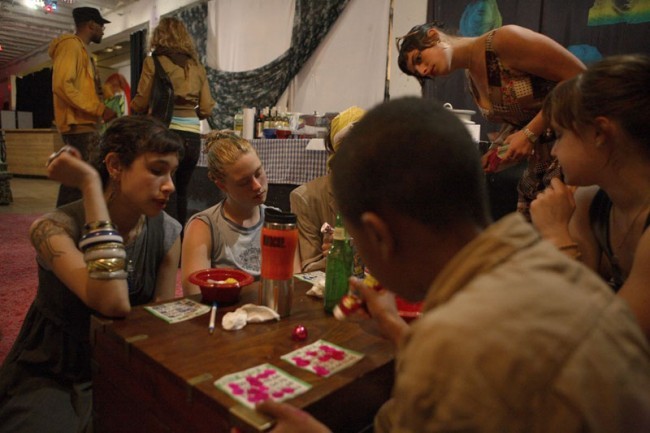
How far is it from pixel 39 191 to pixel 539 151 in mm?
9488

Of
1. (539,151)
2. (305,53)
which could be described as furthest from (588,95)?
(305,53)

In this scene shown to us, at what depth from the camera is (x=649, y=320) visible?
90 centimetres

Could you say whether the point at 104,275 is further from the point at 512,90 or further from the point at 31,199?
the point at 31,199

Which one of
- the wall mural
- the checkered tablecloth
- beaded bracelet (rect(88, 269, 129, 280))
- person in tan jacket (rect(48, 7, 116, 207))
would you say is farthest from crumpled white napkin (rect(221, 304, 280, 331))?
the wall mural

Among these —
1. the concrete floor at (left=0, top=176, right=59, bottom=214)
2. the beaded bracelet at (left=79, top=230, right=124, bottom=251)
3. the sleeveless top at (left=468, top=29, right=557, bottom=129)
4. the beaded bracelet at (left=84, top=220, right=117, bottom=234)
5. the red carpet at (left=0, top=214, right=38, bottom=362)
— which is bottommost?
the concrete floor at (left=0, top=176, right=59, bottom=214)

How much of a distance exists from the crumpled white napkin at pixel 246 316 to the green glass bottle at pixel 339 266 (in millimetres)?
162

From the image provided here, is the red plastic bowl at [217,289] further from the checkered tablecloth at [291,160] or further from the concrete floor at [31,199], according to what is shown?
the concrete floor at [31,199]

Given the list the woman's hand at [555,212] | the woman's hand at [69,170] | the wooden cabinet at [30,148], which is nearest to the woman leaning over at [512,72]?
the woman's hand at [555,212]

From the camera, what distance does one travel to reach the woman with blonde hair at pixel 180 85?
10.5 ft

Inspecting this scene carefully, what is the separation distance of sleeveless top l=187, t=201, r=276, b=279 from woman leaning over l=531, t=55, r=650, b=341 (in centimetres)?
103

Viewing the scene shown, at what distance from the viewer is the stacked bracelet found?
3.56 ft

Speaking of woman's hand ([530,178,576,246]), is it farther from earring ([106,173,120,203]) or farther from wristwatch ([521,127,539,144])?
earring ([106,173,120,203])

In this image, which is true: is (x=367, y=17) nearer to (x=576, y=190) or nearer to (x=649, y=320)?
(x=576, y=190)

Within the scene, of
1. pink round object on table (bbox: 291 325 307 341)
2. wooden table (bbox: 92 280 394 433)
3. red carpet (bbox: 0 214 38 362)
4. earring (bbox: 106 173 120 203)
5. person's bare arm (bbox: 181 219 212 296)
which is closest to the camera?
wooden table (bbox: 92 280 394 433)
